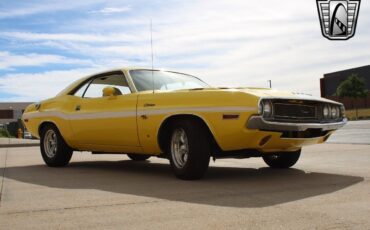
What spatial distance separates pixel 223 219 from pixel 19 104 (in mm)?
111705

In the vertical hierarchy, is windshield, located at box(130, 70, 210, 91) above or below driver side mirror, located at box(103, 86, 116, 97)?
above

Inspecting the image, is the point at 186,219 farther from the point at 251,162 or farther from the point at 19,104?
the point at 19,104

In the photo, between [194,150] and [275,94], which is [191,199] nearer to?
[194,150]

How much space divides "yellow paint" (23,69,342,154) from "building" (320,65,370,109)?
Answer: 2776 inches

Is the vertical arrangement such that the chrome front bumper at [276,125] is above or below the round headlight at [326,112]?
below

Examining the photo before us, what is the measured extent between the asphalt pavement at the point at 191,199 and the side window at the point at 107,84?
1157mm

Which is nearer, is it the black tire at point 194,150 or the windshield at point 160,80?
the black tire at point 194,150

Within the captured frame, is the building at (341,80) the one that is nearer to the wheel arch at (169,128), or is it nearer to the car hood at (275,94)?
the car hood at (275,94)

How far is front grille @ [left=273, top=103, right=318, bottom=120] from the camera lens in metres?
5.74

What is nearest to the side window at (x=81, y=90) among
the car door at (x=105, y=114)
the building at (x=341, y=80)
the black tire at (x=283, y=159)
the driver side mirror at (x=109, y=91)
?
the car door at (x=105, y=114)

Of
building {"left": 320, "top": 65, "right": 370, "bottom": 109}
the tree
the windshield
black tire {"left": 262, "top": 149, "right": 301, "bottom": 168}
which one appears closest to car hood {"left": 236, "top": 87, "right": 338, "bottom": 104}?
black tire {"left": 262, "top": 149, "right": 301, "bottom": 168}

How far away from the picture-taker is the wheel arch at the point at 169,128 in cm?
600

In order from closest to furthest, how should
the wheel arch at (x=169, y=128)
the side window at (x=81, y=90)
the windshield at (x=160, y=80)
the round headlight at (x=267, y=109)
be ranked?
the round headlight at (x=267, y=109) → the wheel arch at (x=169, y=128) → the windshield at (x=160, y=80) → the side window at (x=81, y=90)

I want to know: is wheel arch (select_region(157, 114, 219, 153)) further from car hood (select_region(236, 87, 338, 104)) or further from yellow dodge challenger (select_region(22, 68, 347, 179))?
car hood (select_region(236, 87, 338, 104))
